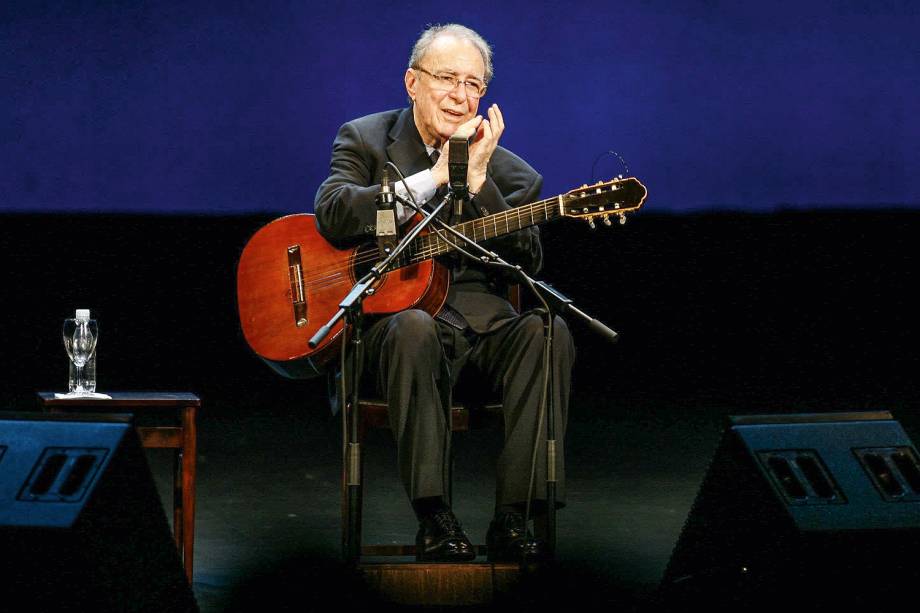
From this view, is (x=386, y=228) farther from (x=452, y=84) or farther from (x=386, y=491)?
(x=386, y=491)

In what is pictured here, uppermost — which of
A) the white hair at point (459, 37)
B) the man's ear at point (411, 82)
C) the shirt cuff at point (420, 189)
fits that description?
the white hair at point (459, 37)

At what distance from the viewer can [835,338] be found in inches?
194

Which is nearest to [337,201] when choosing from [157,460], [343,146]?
[343,146]

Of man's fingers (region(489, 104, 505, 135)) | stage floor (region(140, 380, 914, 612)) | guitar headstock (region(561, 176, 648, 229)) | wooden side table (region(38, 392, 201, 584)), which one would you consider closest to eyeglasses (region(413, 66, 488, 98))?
man's fingers (region(489, 104, 505, 135))

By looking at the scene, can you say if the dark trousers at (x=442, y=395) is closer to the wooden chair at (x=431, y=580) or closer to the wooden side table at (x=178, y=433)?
the wooden chair at (x=431, y=580)

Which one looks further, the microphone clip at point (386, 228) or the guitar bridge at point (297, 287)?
the guitar bridge at point (297, 287)

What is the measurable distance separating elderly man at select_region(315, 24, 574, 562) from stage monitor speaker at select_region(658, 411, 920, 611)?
45cm

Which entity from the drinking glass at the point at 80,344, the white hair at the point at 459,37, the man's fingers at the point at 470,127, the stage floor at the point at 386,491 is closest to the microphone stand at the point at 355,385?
the stage floor at the point at 386,491

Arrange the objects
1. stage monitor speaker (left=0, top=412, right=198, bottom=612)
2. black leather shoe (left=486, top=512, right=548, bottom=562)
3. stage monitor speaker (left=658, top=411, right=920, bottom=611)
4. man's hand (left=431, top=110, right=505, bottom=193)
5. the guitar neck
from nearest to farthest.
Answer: stage monitor speaker (left=0, top=412, right=198, bottom=612) < stage monitor speaker (left=658, top=411, right=920, bottom=611) < black leather shoe (left=486, top=512, right=548, bottom=562) < man's hand (left=431, top=110, right=505, bottom=193) < the guitar neck

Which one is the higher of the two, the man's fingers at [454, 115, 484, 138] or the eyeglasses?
the eyeglasses

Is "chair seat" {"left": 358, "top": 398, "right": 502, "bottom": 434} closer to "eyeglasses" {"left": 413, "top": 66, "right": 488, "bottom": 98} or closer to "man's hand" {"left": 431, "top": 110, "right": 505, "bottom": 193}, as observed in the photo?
"man's hand" {"left": 431, "top": 110, "right": 505, "bottom": 193}

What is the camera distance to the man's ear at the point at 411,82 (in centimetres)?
293

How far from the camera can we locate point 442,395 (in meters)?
2.51

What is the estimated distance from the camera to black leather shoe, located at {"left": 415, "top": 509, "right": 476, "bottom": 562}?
7.61 ft
